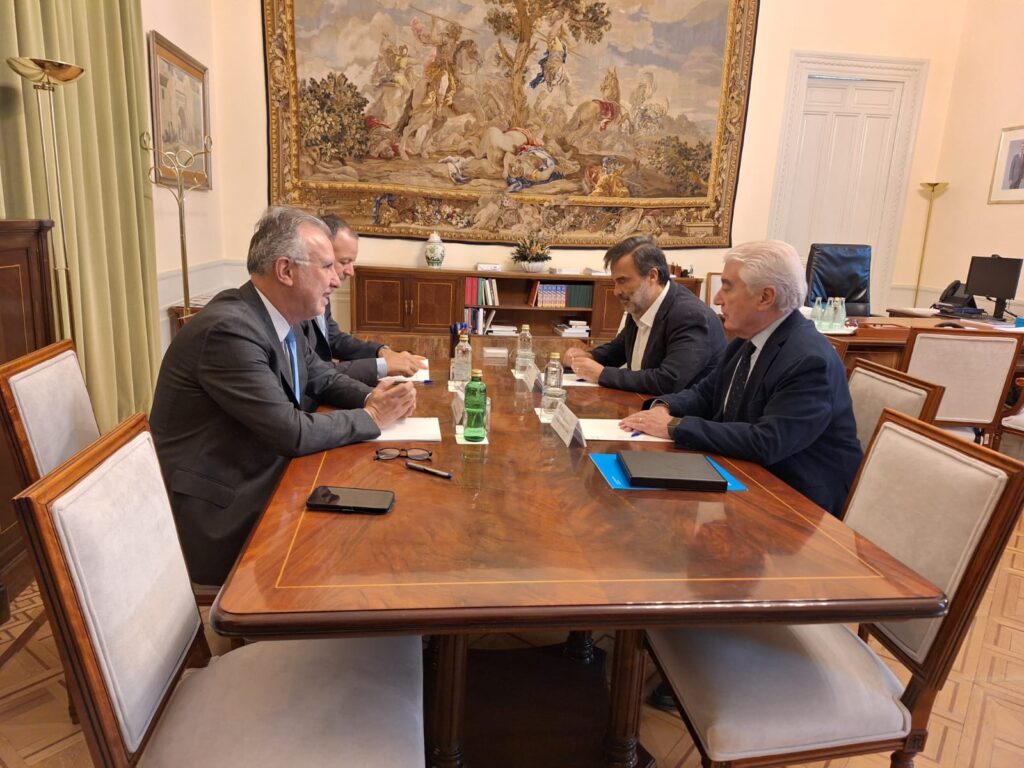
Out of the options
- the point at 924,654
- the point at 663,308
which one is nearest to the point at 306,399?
the point at 663,308

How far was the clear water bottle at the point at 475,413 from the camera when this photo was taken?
5.98ft

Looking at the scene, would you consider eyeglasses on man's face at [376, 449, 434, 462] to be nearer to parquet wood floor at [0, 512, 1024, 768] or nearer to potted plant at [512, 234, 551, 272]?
parquet wood floor at [0, 512, 1024, 768]

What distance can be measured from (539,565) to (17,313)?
2126 mm

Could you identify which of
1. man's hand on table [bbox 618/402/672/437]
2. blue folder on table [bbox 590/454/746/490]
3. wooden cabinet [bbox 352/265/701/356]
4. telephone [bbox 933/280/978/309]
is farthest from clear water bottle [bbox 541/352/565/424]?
telephone [bbox 933/280/978/309]

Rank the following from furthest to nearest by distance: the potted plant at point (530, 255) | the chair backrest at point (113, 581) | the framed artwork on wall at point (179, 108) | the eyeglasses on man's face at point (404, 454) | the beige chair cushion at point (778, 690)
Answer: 1. the potted plant at point (530, 255)
2. the framed artwork on wall at point (179, 108)
3. the eyeglasses on man's face at point (404, 454)
4. the beige chair cushion at point (778, 690)
5. the chair backrest at point (113, 581)

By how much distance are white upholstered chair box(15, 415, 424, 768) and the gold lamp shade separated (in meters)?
1.88

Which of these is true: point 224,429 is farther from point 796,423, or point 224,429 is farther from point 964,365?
point 964,365

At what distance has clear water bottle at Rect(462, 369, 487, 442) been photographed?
5.98ft

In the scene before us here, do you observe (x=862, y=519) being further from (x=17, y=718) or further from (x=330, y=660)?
(x=17, y=718)

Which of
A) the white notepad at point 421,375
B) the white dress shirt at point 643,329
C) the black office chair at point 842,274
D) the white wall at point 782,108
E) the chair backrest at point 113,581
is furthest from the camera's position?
the black office chair at point 842,274

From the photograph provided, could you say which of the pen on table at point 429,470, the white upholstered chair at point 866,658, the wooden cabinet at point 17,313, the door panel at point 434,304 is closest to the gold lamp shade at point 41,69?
the wooden cabinet at point 17,313

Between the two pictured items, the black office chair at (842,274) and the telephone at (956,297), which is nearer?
the black office chair at (842,274)

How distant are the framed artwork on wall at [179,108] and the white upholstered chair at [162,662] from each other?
3.12 meters

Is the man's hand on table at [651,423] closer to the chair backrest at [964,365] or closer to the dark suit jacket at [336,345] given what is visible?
the dark suit jacket at [336,345]
